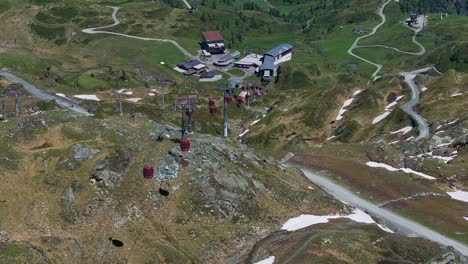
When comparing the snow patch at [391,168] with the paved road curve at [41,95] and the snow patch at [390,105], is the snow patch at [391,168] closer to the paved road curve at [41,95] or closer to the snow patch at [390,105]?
the snow patch at [390,105]

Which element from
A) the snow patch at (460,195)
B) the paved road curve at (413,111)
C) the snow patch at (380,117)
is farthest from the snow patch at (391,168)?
the snow patch at (380,117)

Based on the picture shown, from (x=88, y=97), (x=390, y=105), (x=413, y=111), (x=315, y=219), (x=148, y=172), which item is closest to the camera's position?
(x=148, y=172)

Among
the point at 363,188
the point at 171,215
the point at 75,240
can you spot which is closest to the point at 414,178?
the point at 363,188

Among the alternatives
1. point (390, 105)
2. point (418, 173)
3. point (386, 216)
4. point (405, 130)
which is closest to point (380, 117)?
point (390, 105)

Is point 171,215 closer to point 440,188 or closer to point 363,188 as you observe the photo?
point 363,188

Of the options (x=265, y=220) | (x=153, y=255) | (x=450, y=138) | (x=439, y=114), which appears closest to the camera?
(x=153, y=255)

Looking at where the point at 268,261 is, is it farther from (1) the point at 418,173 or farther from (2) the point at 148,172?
(1) the point at 418,173
